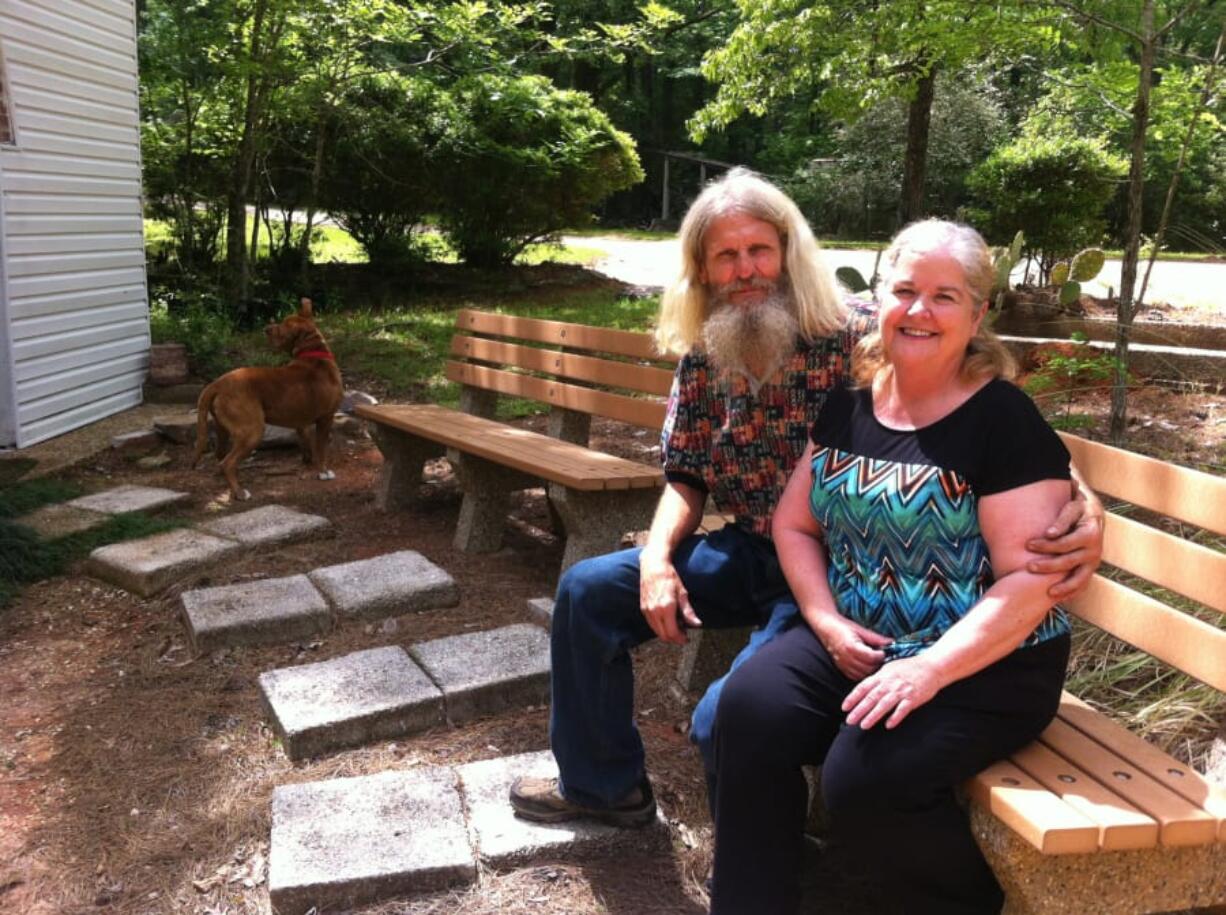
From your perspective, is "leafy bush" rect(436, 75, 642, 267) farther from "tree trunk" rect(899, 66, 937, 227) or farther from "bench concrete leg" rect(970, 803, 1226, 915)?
"bench concrete leg" rect(970, 803, 1226, 915)

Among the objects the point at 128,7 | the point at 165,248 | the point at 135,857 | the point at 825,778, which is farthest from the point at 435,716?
the point at 165,248

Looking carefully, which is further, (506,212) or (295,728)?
(506,212)

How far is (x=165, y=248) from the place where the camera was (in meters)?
10.8

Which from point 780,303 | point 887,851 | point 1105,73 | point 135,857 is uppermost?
point 1105,73

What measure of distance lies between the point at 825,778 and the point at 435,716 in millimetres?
1602

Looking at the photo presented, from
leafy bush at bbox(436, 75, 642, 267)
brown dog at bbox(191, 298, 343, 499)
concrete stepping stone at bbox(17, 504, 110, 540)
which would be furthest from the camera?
leafy bush at bbox(436, 75, 642, 267)

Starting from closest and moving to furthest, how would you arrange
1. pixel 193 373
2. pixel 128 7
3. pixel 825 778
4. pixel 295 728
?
1. pixel 825 778
2. pixel 295 728
3. pixel 128 7
4. pixel 193 373

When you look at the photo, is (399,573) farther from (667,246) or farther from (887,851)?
(667,246)

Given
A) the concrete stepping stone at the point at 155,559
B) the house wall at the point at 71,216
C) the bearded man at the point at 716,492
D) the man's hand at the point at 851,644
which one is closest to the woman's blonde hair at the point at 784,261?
the bearded man at the point at 716,492

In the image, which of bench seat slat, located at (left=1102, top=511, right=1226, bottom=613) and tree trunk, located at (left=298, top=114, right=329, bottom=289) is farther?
tree trunk, located at (left=298, top=114, right=329, bottom=289)

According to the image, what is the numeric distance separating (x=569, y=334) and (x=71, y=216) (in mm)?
4354

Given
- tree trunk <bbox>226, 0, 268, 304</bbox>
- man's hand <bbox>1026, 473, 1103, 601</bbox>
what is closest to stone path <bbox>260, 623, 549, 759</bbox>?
man's hand <bbox>1026, 473, 1103, 601</bbox>

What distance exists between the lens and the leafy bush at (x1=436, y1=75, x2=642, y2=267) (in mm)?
12070

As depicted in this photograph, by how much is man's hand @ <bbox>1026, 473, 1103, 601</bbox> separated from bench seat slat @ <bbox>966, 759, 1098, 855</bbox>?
14.2 inches
